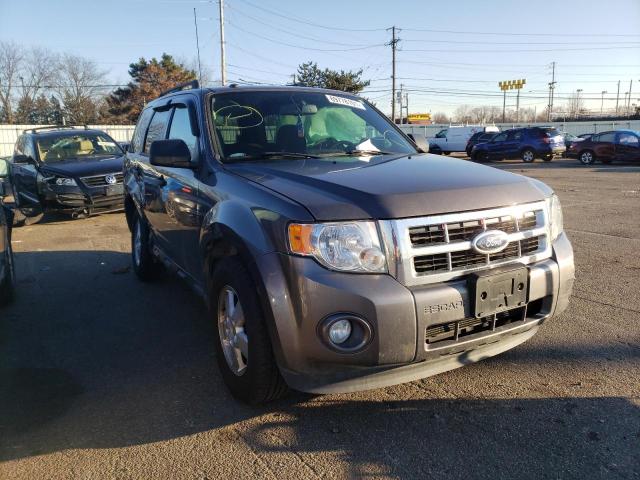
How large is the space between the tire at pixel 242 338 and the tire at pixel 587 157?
2308 centimetres

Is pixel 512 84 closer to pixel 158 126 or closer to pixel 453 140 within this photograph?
pixel 453 140

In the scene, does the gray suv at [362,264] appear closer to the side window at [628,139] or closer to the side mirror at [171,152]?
the side mirror at [171,152]

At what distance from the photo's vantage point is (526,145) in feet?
81.3

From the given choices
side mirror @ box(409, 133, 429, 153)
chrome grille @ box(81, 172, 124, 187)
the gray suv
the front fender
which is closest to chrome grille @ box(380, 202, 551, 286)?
the gray suv

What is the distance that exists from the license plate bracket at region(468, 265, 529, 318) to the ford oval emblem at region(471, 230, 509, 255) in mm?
109

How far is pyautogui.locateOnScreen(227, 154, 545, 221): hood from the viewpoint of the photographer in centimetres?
250

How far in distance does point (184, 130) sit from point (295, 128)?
927mm

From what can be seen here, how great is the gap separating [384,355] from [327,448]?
585 mm

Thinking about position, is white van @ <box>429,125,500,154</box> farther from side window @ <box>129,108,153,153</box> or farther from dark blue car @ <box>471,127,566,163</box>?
side window @ <box>129,108,153,153</box>

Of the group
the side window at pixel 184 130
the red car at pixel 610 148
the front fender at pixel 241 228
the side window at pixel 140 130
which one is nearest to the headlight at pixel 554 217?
the front fender at pixel 241 228

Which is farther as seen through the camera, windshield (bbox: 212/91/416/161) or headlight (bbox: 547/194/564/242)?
windshield (bbox: 212/91/416/161)

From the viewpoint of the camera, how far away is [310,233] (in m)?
2.46

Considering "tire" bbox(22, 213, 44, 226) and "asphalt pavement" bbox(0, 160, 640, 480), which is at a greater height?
"tire" bbox(22, 213, 44, 226)

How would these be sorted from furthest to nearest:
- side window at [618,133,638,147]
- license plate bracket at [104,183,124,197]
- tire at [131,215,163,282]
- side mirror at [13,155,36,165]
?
side window at [618,133,638,147]
side mirror at [13,155,36,165]
license plate bracket at [104,183,124,197]
tire at [131,215,163,282]
